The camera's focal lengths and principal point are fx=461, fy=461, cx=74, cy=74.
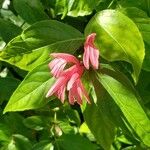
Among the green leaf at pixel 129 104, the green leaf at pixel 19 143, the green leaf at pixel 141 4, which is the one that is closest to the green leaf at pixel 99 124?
the green leaf at pixel 129 104

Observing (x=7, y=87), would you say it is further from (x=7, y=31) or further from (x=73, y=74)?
(x=73, y=74)

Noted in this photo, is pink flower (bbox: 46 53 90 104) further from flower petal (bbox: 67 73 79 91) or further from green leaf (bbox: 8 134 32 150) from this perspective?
green leaf (bbox: 8 134 32 150)

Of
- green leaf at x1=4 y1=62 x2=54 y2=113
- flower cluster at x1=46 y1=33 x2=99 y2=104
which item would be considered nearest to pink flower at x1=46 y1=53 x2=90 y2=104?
flower cluster at x1=46 y1=33 x2=99 y2=104

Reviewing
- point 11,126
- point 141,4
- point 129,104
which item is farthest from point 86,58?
point 11,126

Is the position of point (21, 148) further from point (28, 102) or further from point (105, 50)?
point (105, 50)

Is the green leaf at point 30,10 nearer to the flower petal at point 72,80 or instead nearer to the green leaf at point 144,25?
the green leaf at point 144,25
